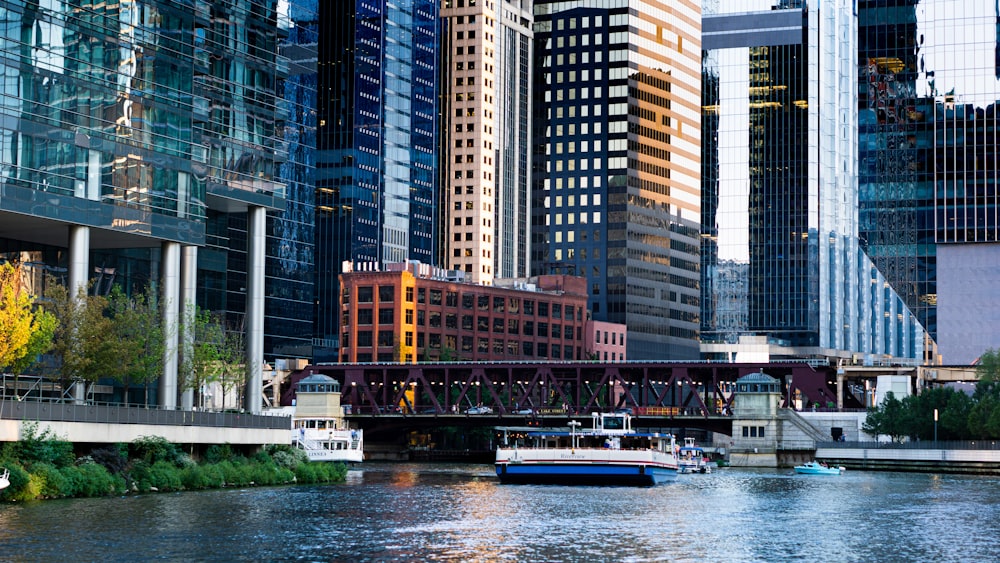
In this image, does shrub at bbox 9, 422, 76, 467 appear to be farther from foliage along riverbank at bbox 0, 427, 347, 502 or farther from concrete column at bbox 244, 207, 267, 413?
concrete column at bbox 244, 207, 267, 413

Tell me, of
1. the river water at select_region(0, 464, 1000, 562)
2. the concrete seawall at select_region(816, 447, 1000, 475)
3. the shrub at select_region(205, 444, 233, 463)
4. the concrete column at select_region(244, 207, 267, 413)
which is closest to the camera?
the river water at select_region(0, 464, 1000, 562)

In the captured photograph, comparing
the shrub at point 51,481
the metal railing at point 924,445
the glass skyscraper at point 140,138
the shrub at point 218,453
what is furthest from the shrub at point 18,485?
the metal railing at point 924,445

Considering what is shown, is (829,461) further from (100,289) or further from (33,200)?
(33,200)

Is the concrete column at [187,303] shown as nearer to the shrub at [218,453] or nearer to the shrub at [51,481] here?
the shrub at [218,453]

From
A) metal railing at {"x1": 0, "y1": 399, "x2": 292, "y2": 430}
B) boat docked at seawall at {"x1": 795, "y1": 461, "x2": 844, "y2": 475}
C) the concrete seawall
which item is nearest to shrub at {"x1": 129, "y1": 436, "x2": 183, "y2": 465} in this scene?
metal railing at {"x1": 0, "y1": 399, "x2": 292, "y2": 430}

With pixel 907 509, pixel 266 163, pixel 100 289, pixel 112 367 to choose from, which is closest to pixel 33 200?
pixel 112 367

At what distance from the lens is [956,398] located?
639 ft

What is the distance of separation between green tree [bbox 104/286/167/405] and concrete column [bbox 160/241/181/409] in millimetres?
1732

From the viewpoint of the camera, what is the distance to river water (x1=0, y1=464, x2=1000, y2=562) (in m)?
69.1

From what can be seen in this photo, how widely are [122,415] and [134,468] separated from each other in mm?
3485

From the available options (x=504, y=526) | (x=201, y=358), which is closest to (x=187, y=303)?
(x=201, y=358)

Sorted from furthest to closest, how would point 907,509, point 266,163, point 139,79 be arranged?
point 266,163
point 139,79
point 907,509

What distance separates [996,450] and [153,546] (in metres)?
129

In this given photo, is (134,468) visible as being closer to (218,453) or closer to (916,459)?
(218,453)
